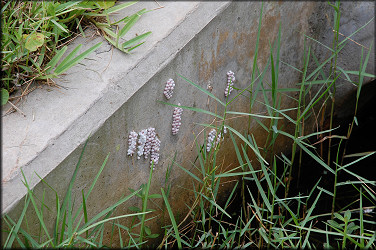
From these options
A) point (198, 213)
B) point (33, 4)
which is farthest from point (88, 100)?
point (198, 213)

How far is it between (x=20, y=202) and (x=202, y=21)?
3.57 ft

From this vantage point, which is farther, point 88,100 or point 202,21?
point 202,21

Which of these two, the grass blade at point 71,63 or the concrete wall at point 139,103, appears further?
the grass blade at point 71,63

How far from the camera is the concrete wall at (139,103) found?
67.4 inches

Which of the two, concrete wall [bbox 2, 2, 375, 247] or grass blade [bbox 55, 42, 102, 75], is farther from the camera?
grass blade [bbox 55, 42, 102, 75]

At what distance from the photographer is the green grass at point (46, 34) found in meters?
1.90

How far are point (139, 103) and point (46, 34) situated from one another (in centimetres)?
49

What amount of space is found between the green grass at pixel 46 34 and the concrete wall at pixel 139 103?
0.05 metres

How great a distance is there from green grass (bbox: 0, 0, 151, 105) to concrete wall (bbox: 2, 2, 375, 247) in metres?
0.05

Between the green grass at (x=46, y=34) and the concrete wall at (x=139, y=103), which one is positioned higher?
the green grass at (x=46, y=34)

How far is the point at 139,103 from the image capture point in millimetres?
1941

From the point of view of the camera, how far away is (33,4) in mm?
2066

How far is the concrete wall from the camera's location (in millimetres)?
1712

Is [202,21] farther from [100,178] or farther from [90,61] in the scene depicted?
[100,178]
